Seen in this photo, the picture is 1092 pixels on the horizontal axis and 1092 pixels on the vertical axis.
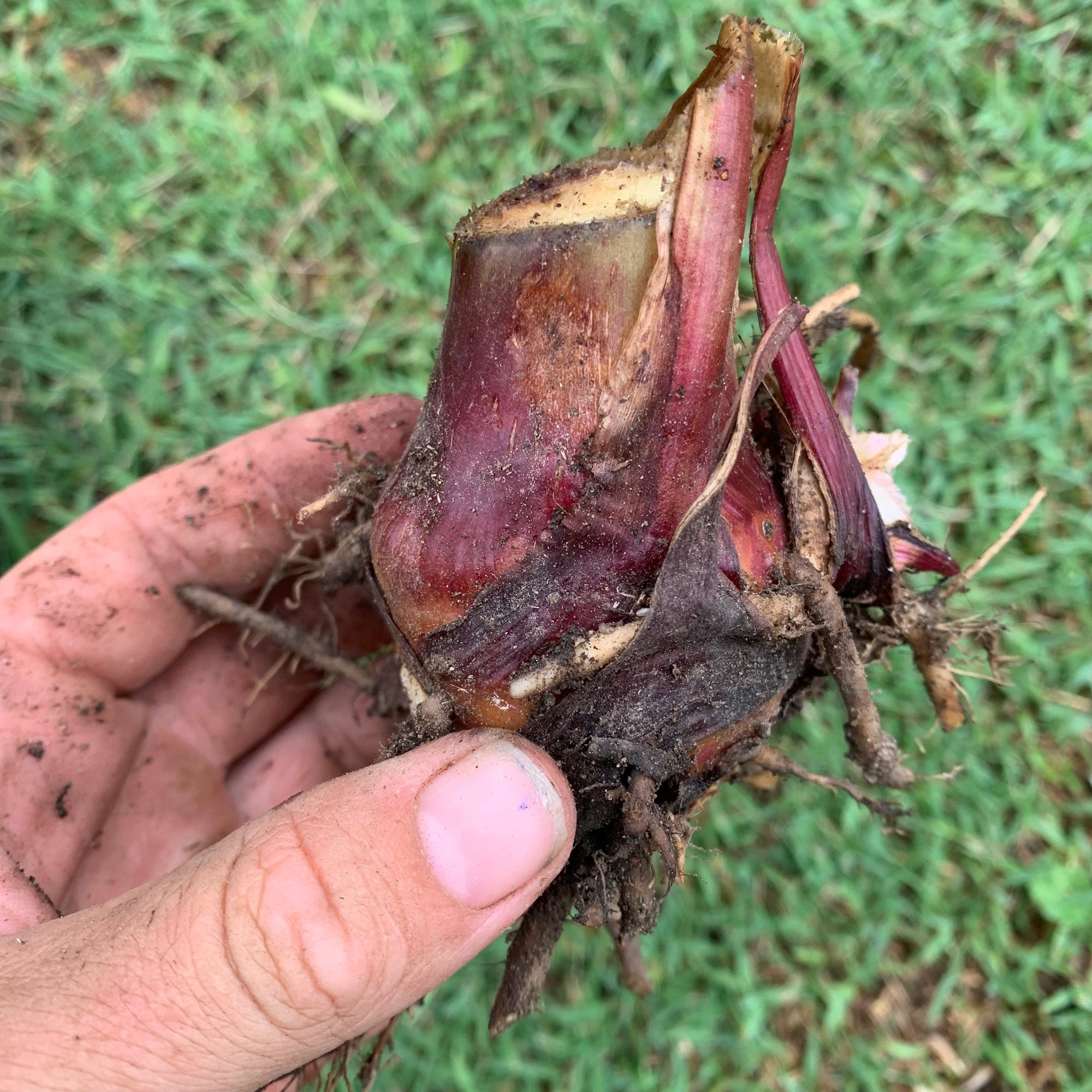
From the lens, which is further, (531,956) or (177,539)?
(177,539)

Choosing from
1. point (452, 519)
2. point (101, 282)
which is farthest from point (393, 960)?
point (101, 282)

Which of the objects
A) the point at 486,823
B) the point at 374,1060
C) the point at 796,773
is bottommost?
the point at 374,1060

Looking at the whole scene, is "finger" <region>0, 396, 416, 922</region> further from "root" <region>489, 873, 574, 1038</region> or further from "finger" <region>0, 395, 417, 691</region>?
"root" <region>489, 873, 574, 1038</region>

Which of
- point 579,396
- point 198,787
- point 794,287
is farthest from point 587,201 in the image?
point 198,787

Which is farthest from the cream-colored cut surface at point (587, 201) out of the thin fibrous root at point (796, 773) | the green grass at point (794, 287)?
the green grass at point (794, 287)

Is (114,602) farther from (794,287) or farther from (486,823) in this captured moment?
(794,287)

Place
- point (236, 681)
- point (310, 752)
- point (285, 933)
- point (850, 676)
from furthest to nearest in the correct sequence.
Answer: point (310, 752) < point (236, 681) < point (850, 676) < point (285, 933)

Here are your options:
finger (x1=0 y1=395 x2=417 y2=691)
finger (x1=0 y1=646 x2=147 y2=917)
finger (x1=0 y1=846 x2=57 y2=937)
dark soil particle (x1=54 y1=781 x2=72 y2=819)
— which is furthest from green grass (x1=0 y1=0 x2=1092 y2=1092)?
finger (x1=0 y1=846 x2=57 y2=937)
